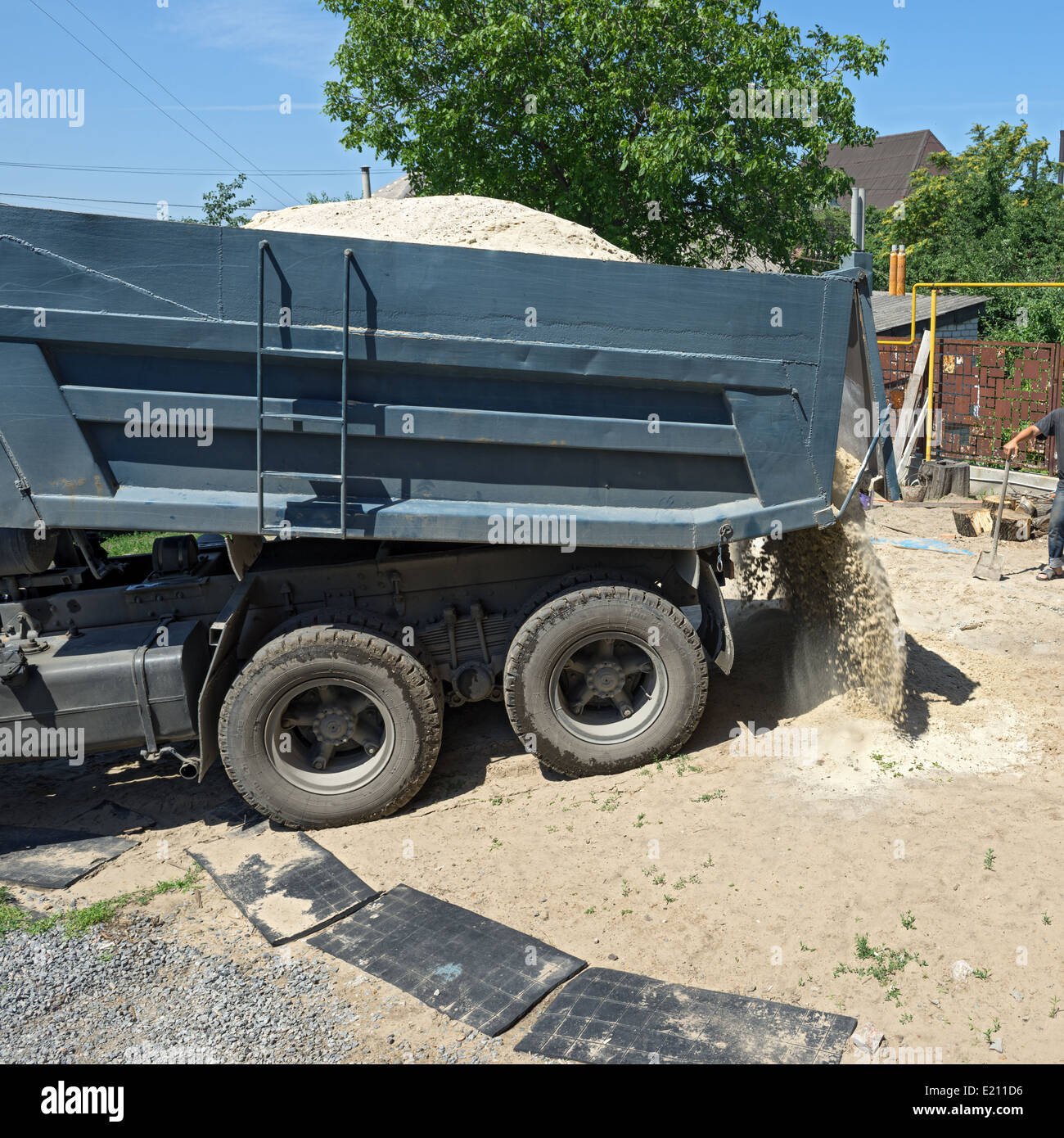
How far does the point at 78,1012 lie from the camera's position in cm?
362

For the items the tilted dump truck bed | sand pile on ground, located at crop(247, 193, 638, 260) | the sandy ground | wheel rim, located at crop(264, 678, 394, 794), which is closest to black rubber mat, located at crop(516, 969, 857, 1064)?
the sandy ground

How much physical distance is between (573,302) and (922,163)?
51.0m

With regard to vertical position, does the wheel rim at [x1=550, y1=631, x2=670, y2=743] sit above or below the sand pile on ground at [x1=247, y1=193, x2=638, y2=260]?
below

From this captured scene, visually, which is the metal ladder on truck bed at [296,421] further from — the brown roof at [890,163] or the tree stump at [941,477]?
the brown roof at [890,163]

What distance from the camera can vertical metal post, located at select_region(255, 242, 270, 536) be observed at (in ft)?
14.2

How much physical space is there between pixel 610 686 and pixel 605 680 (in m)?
0.05

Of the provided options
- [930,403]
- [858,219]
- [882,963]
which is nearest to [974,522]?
[930,403]

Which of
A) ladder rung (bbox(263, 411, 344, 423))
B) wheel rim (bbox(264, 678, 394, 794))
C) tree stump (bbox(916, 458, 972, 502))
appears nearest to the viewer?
ladder rung (bbox(263, 411, 344, 423))

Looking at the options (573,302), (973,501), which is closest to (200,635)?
(573,302)

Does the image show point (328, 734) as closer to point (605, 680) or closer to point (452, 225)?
point (605, 680)

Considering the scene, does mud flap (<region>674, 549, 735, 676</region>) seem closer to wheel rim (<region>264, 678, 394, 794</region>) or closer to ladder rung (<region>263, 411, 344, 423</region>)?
wheel rim (<region>264, 678, 394, 794</region>)

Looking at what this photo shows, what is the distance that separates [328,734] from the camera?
496cm

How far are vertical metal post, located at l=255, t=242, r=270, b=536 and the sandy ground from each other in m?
1.79

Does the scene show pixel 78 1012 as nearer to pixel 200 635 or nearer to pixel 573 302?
pixel 200 635
